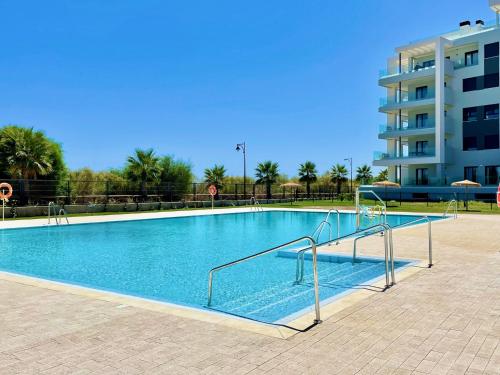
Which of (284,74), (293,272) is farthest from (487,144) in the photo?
(293,272)

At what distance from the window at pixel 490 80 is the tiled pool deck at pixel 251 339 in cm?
3565

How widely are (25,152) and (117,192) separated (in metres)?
6.55

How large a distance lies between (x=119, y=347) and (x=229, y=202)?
2989cm

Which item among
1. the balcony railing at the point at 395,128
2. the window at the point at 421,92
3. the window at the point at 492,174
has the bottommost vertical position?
the window at the point at 492,174

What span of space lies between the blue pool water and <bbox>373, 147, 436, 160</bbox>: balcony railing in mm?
22596

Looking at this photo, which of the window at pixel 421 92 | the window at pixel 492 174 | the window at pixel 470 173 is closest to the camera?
the window at pixel 492 174

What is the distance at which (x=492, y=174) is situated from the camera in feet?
118

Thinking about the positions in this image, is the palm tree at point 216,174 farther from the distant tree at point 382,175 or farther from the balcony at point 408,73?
the distant tree at point 382,175

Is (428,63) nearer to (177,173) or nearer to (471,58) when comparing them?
(471,58)

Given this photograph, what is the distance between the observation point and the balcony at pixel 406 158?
1490 inches

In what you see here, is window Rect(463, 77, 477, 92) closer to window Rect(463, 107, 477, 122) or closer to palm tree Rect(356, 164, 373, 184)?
window Rect(463, 107, 477, 122)

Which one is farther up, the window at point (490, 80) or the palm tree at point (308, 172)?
the window at point (490, 80)

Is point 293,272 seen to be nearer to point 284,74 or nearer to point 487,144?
point 284,74

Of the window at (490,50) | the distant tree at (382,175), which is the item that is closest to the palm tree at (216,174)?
the window at (490,50)
